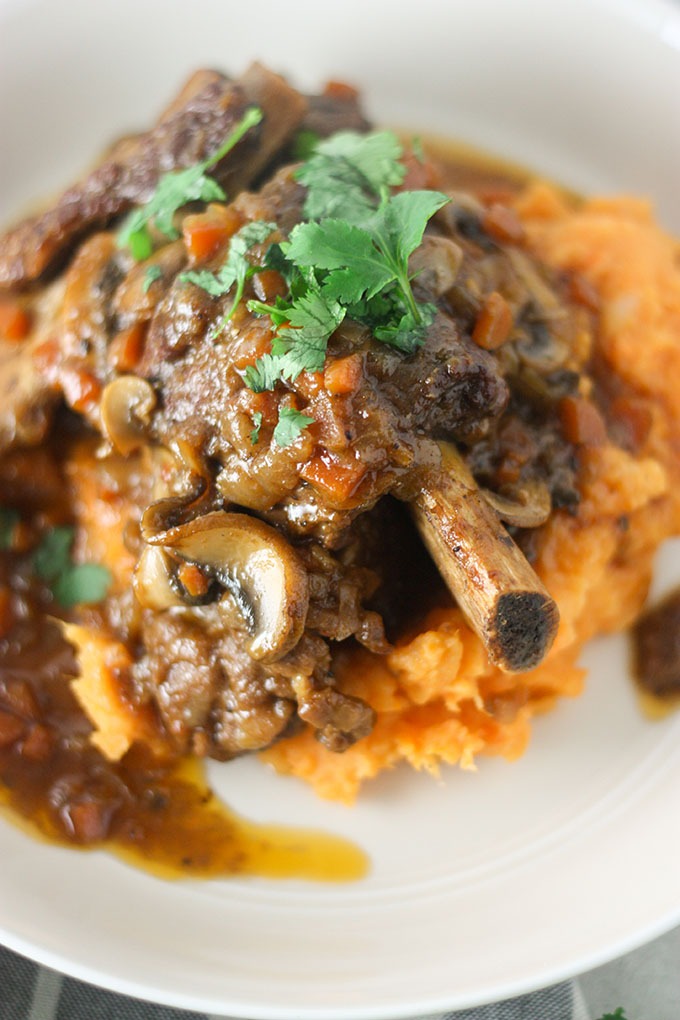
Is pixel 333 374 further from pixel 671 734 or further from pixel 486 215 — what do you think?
pixel 671 734

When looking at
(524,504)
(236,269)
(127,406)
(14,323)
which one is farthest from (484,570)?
(14,323)

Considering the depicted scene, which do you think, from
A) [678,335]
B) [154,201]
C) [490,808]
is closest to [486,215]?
[678,335]

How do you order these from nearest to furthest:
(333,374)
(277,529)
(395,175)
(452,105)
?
(333,374) → (277,529) → (395,175) → (452,105)

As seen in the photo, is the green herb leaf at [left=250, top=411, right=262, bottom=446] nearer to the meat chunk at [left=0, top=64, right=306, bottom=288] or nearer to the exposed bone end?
the exposed bone end

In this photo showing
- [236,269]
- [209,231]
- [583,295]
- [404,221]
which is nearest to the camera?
[404,221]

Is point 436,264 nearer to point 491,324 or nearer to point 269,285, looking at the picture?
point 491,324

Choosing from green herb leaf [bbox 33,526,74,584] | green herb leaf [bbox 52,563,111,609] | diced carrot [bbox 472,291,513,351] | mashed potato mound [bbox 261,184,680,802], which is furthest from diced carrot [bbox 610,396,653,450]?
green herb leaf [bbox 33,526,74,584]
